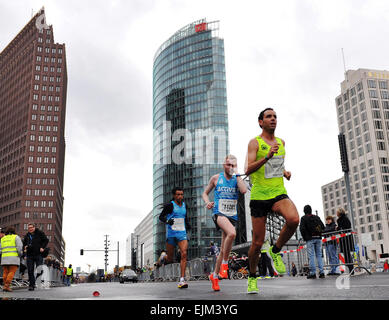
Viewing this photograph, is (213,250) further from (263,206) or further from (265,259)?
(263,206)

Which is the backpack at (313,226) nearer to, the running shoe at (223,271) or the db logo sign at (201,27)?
the running shoe at (223,271)

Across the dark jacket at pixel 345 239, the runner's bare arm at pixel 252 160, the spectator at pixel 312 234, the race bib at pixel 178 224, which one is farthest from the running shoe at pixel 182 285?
the dark jacket at pixel 345 239

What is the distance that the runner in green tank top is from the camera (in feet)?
15.7

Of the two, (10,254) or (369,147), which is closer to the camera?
(10,254)

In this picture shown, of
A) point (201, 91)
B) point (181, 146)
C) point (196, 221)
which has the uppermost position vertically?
point (201, 91)

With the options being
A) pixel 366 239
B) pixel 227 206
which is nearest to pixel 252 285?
pixel 227 206

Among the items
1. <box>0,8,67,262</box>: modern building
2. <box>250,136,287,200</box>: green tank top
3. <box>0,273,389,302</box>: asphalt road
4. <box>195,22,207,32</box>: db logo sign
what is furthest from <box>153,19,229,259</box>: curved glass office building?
<box>250,136,287,200</box>: green tank top

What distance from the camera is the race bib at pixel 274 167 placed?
4.98m

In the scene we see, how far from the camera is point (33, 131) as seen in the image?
132875mm

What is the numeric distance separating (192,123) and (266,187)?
97.5 meters
